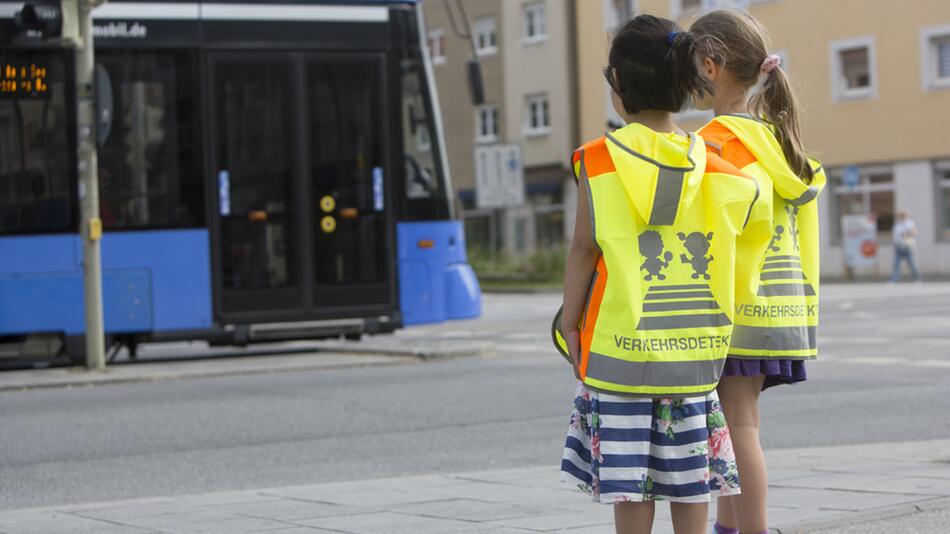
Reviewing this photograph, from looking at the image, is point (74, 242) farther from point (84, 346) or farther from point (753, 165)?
point (753, 165)

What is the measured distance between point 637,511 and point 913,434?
567cm

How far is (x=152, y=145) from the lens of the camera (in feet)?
48.9

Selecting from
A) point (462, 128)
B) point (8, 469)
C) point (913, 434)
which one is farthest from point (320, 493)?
point (462, 128)

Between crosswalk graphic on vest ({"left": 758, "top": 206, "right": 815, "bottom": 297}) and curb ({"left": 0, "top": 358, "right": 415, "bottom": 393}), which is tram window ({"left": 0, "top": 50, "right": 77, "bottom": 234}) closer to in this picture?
curb ({"left": 0, "top": 358, "right": 415, "bottom": 393})

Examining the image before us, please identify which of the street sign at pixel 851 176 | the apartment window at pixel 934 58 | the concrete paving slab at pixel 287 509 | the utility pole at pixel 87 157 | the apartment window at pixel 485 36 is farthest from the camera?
the apartment window at pixel 485 36

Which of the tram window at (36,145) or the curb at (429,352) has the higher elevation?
the tram window at (36,145)

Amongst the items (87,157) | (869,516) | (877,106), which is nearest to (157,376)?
(87,157)

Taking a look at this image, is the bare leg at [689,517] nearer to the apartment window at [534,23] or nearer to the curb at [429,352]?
the curb at [429,352]

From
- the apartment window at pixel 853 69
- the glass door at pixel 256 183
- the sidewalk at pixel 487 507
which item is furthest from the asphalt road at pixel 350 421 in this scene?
the apartment window at pixel 853 69

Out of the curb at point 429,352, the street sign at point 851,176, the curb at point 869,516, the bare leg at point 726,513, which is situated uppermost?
the street sign at point 851,176

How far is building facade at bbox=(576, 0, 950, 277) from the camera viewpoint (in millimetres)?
38812

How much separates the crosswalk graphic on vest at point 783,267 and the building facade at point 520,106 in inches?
1677

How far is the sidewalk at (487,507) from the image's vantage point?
224 inches

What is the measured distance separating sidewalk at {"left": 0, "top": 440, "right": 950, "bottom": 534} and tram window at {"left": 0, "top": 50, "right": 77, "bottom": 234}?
777 cm
